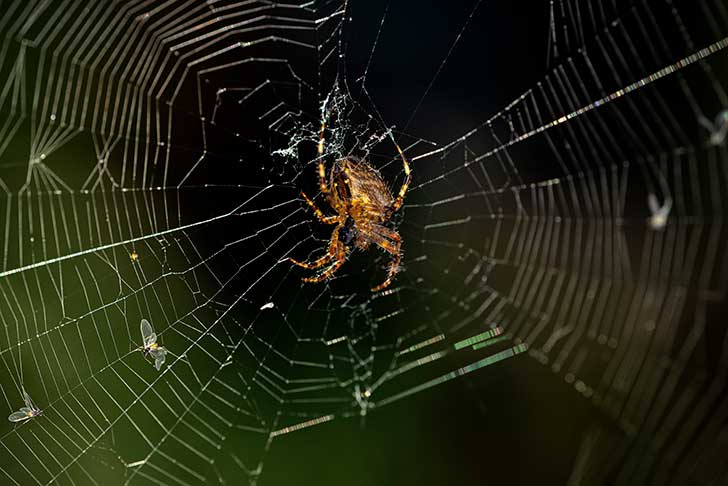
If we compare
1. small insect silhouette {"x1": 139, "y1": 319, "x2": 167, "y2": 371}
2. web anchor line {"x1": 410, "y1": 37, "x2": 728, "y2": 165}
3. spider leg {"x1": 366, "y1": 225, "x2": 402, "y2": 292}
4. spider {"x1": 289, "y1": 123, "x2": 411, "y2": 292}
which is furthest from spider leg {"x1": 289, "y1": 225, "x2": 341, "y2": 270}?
small insect silhouette {"x1": 139, "y1": 319, "x2": 167, "y2": 371}

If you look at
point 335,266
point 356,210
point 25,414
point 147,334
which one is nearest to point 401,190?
point 356,210

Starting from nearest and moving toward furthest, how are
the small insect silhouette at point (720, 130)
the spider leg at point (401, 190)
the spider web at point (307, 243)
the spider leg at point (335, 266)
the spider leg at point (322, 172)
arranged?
the small insect silhouette at point (720, 130), the spider web at point (307, 243), the spider leg at point (322, 172), the spider leg at point (401, 190), the spider leg at point (335, 266)

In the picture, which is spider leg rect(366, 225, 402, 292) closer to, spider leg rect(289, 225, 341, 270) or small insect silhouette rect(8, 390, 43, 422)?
spider leg rect(289, 225, 341, 270)

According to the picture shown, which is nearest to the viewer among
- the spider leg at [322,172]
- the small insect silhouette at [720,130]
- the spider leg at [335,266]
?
the small insect silhouette at [720,130]

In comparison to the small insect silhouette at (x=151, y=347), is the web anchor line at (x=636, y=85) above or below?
above

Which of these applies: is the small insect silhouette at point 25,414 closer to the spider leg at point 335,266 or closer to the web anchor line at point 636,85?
the spider leg at point 335,266

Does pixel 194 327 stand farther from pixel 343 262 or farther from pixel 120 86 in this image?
pixel 120 86

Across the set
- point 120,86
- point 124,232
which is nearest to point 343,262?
point 124,232

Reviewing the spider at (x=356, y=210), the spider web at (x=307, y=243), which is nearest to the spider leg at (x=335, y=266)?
the spider at (x=356, y=210)
